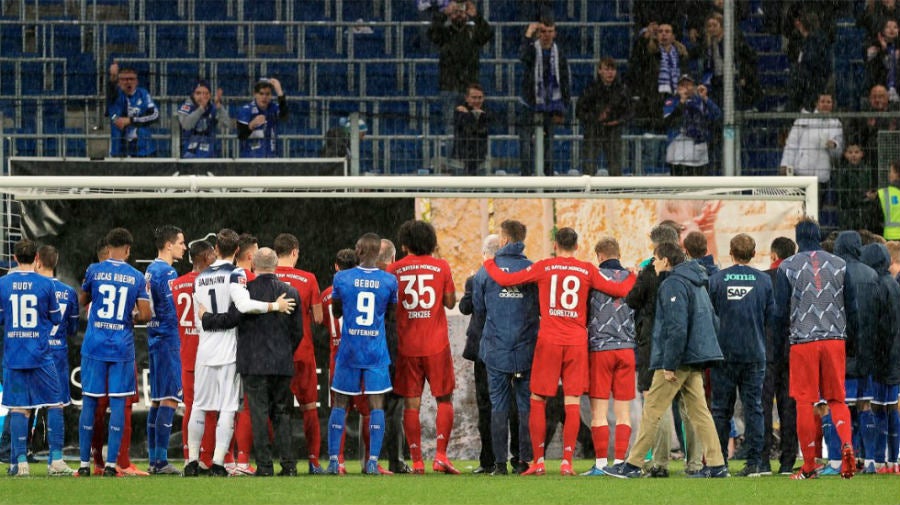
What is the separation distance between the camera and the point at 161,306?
12.5 m

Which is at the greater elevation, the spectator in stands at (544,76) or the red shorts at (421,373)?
the spectator in stands at (544,76)

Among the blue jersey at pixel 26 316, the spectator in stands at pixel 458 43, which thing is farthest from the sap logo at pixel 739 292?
the spectator in stands at pixel 458 43

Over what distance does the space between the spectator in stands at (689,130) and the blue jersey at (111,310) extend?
7.85 m

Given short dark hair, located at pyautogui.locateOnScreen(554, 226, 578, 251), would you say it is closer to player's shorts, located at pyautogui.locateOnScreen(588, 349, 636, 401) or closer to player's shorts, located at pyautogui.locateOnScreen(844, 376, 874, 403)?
player's shorts, located at pyautogui.locateOnScreen(588, 349, 636, 401)

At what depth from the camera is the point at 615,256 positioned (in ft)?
40.6

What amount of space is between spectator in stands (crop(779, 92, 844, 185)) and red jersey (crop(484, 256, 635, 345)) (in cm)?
622

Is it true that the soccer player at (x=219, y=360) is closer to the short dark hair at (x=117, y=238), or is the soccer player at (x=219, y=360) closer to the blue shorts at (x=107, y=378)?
the blue shorts at (x=107, y=378)

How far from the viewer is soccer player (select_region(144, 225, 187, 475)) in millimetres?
12414

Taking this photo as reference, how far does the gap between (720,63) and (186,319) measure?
33.7 feet

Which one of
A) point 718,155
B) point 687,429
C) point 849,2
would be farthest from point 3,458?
point 849,2

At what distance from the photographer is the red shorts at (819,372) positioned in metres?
11.5

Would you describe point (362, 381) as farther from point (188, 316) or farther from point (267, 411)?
point (188, 316)

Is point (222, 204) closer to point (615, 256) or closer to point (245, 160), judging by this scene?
point (245, 160)

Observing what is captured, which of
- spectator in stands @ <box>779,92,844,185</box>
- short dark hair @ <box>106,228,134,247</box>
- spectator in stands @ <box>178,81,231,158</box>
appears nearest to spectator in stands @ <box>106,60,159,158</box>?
spectator in stands @ <box>178,81,231,158</box>
